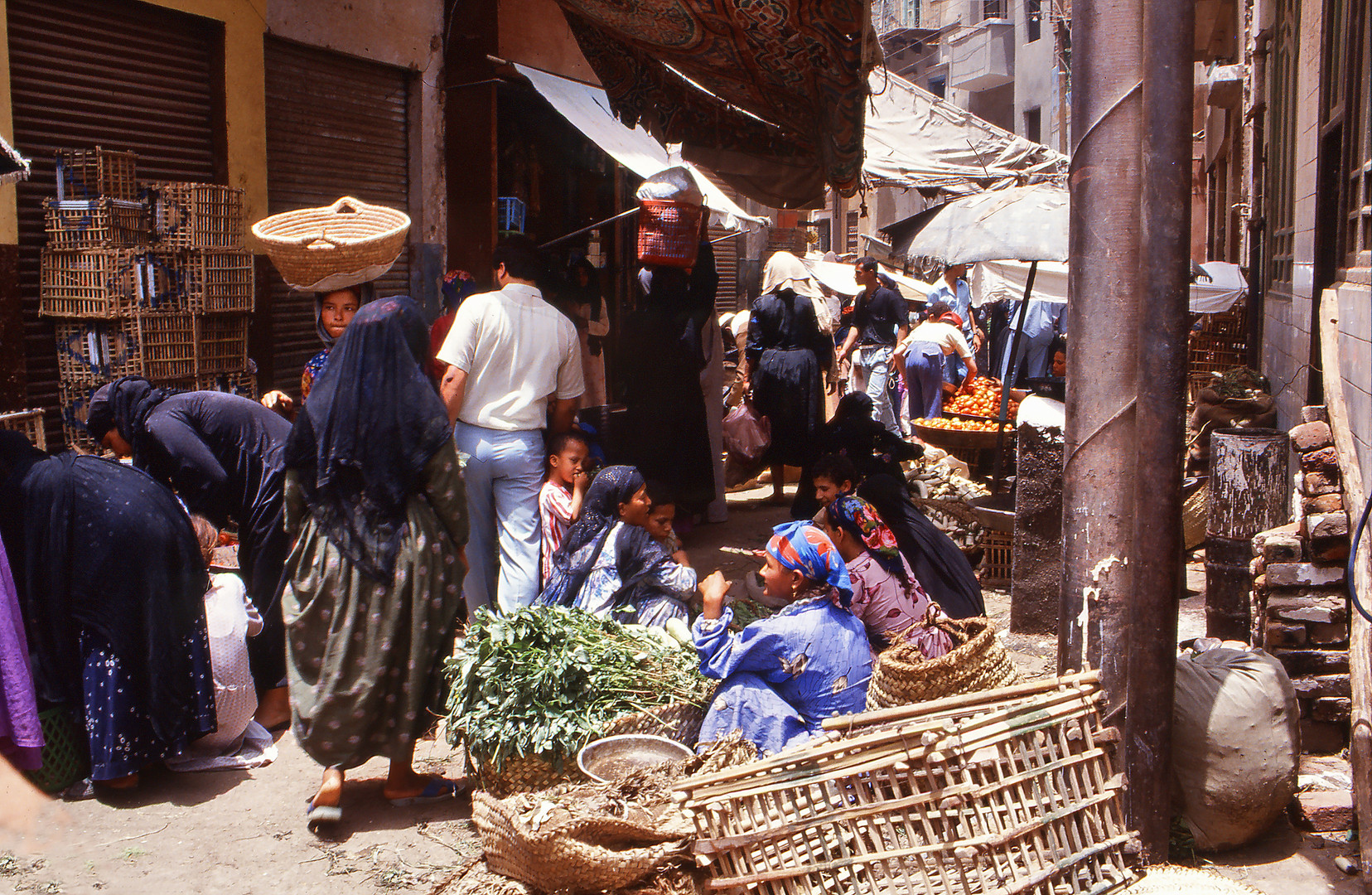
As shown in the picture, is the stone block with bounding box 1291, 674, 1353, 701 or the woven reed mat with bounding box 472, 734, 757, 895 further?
the stone block with bounding box 1291, 674, 1353, 701

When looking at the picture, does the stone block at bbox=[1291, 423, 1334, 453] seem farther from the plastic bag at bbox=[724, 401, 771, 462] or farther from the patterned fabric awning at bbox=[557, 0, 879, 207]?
the plastic bag at bbox=[724, 401, 771, 462]

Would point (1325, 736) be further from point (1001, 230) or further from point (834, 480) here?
point (1001, 230)

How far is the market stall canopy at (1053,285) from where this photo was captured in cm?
1020

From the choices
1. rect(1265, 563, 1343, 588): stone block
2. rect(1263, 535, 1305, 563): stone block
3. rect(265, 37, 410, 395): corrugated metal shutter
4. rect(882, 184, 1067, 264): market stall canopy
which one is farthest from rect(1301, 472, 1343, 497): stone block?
rect(265, 37, 410, 395): corrugated metal shutter

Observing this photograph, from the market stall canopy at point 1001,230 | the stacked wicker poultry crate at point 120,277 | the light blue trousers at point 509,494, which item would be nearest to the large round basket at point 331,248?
the light blue trousers at point 509,494

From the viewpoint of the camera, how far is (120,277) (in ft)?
18.3

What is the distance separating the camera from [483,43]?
328 inches

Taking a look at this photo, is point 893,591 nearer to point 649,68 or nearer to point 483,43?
point 649,68

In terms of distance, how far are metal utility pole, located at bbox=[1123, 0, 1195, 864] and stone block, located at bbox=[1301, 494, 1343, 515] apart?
1748 mm

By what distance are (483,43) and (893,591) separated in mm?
5825

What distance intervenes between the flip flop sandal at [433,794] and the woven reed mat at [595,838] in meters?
0.68

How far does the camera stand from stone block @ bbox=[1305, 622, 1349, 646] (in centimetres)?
443

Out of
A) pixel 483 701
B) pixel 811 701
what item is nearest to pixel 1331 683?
pixel 811 701

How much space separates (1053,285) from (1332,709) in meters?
8.00
